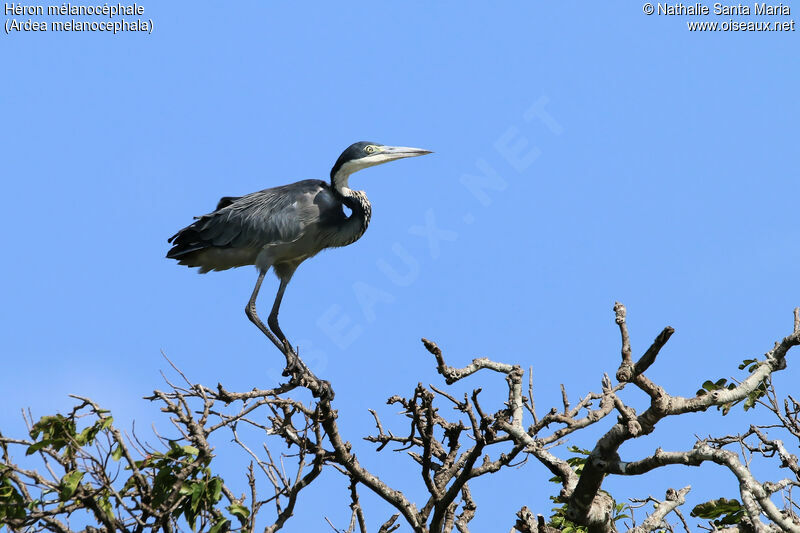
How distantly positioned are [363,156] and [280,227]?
1093 mm

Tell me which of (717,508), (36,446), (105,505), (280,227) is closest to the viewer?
(36,446)

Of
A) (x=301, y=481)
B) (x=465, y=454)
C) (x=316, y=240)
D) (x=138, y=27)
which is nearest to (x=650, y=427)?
(x=465, y=454)

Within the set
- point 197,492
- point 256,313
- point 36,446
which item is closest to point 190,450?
point 197,492

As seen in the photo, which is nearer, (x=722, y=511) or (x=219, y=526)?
(x=219, y=526)

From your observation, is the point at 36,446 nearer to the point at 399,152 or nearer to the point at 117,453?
the point at 117,453

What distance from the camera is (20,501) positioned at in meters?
4.71

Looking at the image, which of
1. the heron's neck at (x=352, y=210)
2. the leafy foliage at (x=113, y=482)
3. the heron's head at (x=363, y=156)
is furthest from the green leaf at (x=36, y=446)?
the heron's head at (x=363, y=156)

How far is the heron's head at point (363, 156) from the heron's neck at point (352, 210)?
2 cm

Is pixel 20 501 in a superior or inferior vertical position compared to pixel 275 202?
inferior

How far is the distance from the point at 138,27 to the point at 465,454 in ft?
19.1

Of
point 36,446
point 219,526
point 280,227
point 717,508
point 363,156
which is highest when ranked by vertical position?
point 363,156

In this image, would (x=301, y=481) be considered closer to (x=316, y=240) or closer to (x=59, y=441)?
(x=59, y=441)

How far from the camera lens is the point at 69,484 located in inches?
174

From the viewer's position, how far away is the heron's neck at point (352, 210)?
313 inches
